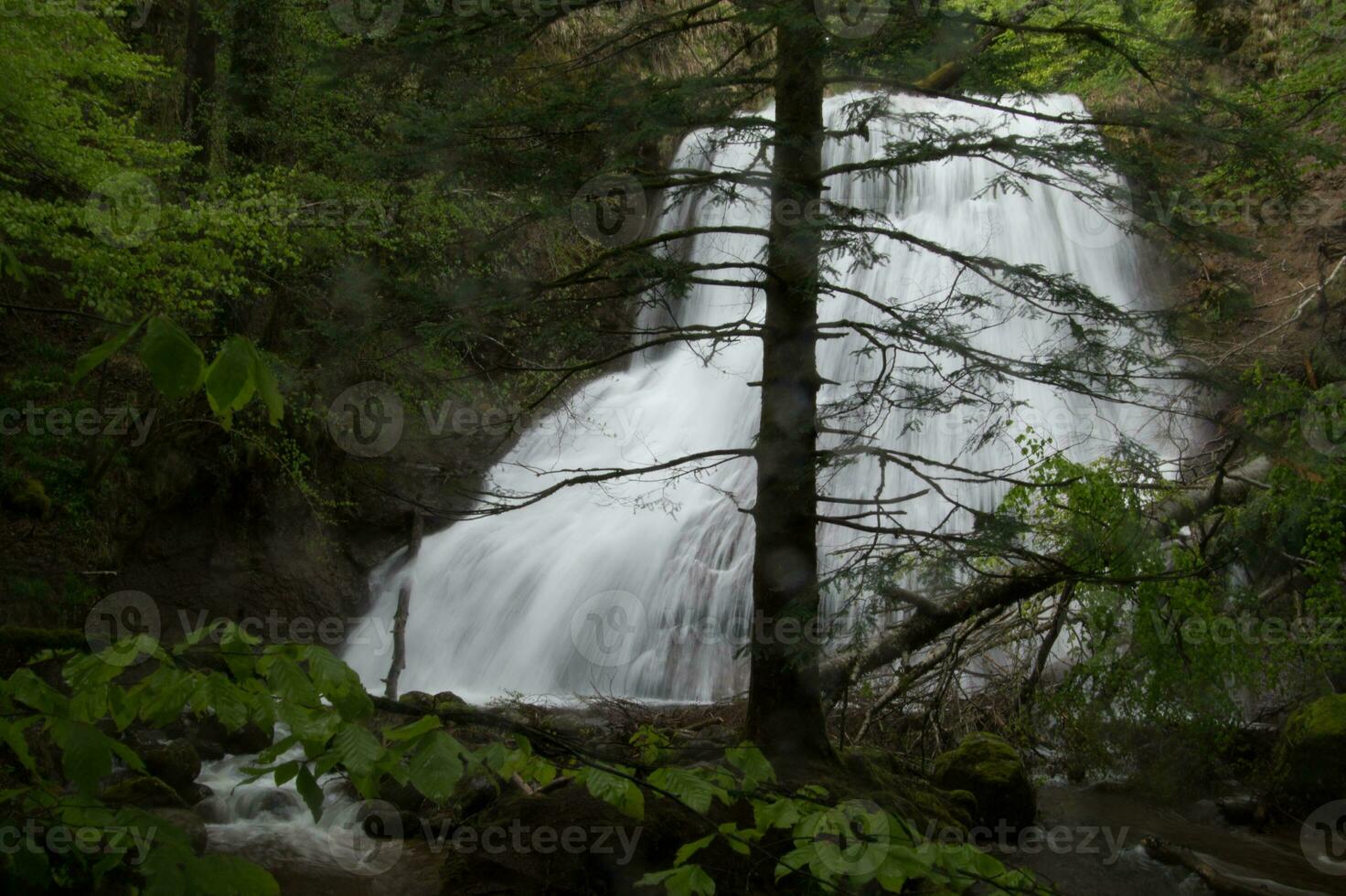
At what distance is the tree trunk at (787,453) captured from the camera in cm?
537

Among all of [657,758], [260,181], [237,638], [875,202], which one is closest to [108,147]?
[260,181]

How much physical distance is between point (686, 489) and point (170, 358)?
39.8 ft

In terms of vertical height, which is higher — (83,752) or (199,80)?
(199,80)

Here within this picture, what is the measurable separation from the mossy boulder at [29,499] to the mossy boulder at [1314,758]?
1152cm

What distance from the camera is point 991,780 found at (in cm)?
708

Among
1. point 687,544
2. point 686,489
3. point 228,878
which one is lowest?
point 228,878

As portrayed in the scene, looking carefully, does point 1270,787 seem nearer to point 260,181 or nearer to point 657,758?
point 657,758

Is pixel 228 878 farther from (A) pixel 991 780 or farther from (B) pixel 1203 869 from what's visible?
(B) pixel 1203 869

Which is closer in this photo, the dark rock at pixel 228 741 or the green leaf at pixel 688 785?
the green leaf at pixel 688 785

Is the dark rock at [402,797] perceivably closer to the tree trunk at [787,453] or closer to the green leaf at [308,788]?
the tree trunk at [787,453]

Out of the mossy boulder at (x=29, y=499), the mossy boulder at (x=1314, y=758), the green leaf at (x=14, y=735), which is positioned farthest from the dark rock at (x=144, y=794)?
the mossy boulder at (x=1314, y=758)

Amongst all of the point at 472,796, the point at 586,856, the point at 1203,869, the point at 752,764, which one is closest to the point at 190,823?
the point at 472,796

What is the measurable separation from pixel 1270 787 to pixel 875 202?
1144 cm

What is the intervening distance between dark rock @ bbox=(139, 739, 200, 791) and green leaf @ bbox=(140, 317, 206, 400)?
721 cm
